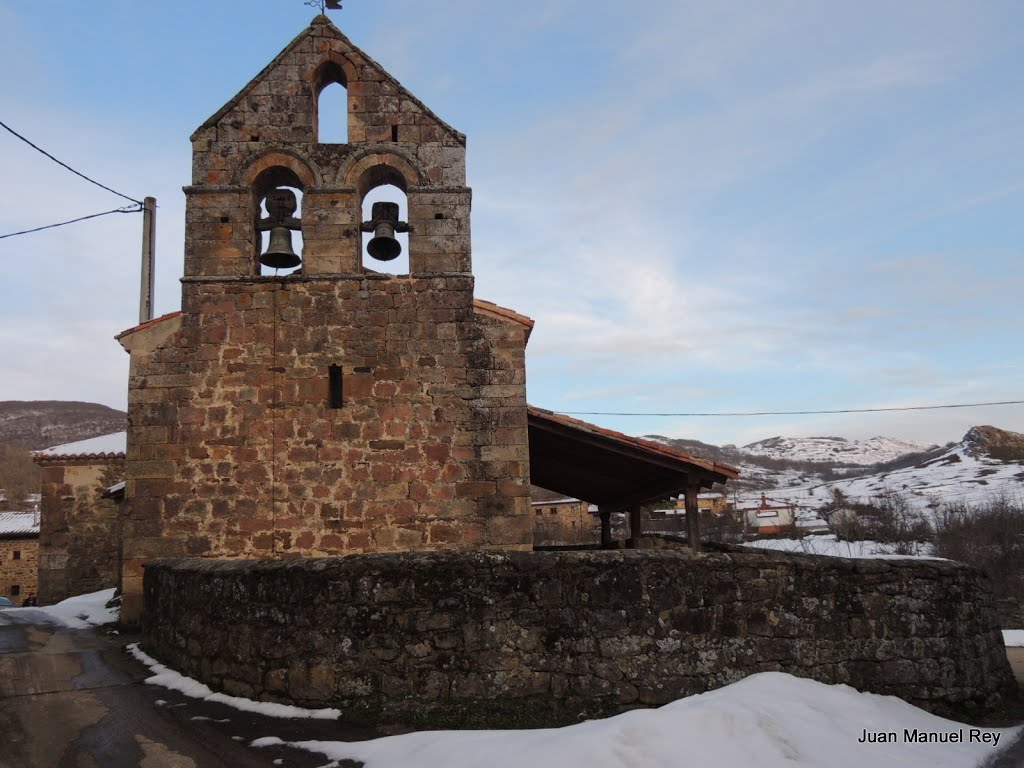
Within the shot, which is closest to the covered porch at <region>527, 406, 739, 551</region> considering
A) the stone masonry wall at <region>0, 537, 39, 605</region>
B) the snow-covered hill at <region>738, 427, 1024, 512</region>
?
the stone masonry wall at <region>0, 537, 39, 605</region>

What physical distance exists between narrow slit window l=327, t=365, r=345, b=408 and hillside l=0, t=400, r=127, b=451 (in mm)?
86565

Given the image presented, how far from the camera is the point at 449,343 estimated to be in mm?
9406

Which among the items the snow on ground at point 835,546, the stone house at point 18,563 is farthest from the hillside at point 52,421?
the snow on ground at point 835,546

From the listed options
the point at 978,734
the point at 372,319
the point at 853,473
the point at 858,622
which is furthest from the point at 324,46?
the point at 853,473

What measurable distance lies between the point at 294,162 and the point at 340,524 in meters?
4.73

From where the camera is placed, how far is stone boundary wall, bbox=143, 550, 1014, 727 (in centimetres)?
535

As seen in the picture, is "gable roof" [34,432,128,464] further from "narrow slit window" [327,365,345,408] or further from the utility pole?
"narrow slit window" [327,365,345,408]

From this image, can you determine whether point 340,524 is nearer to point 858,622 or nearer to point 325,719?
point 325,719

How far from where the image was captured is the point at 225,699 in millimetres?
5773

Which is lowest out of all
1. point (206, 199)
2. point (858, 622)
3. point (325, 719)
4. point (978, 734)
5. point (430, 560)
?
point (978, 734)

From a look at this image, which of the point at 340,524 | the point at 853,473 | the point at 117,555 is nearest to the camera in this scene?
the point at 340,524

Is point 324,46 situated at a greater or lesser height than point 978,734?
greater

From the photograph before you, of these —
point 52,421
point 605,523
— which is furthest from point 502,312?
point 52,421

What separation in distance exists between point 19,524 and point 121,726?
1247 inches
